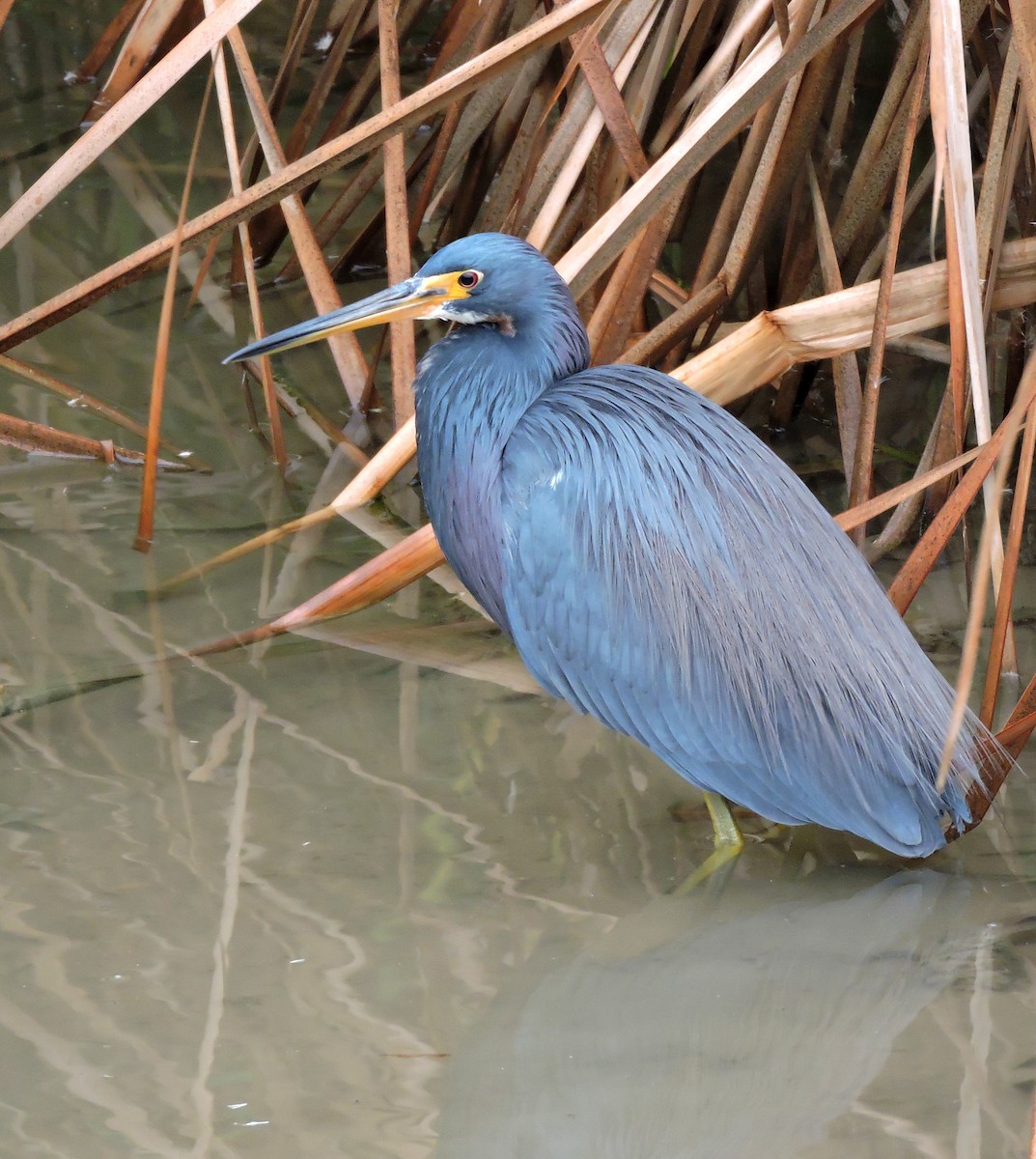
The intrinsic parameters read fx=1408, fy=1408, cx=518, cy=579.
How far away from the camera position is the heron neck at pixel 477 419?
2590 millimetres

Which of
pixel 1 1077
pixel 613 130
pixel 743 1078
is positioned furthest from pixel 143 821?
pixel 613 130

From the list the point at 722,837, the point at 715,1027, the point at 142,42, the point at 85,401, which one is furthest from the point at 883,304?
the point at 142,42

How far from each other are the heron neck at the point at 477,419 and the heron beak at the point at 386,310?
0.12 metres

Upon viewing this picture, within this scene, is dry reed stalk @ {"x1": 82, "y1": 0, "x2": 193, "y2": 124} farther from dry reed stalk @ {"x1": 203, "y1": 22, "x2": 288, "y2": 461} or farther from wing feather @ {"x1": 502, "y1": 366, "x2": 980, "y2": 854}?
wing feather @ {"x1": 502, "y1": 366, "x2": 980, "y2": 854}

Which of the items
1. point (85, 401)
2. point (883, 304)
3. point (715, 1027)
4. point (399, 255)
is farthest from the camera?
point (85, 401)

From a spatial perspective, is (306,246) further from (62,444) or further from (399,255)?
(62,444)

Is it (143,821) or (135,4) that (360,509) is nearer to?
(143,821)

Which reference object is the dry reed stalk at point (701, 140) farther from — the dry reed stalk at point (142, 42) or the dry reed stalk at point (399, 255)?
the dry reed stalk at point (142, 42)

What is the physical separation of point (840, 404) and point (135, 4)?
104 inches

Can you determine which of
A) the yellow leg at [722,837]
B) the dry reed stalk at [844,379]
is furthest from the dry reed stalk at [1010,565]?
the dry reed stalk at [844,379]

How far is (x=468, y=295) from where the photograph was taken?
258 cm

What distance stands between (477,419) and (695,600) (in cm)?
53

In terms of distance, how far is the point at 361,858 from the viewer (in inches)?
99.4

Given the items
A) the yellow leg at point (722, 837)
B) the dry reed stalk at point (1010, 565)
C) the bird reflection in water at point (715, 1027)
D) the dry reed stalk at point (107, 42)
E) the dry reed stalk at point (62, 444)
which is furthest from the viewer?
the dry reed stalk at point (107, 42)
